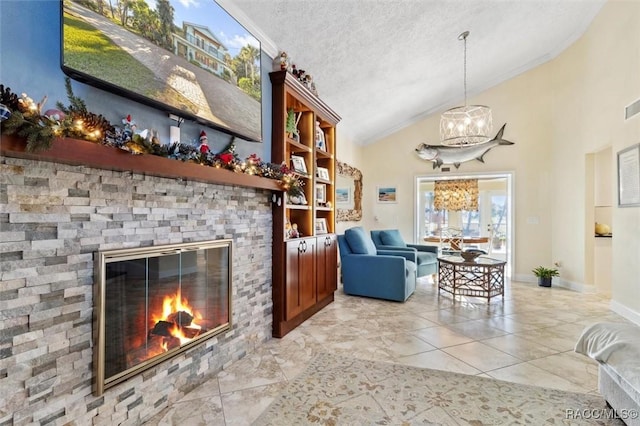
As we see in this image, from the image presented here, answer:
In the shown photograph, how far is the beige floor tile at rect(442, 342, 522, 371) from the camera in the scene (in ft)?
8.11

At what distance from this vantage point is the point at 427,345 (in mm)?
2840

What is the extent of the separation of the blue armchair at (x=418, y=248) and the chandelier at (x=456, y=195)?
2.36m

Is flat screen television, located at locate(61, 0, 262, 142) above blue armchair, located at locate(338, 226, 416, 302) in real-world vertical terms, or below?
above

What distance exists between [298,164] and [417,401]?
241cm

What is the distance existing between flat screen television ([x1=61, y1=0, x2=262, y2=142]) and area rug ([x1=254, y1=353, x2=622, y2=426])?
1.89m

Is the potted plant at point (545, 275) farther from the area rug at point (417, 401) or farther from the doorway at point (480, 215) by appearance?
the area rug at point (417, 401)

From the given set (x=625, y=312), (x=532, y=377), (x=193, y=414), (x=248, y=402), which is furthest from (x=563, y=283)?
(x=193, y=414)

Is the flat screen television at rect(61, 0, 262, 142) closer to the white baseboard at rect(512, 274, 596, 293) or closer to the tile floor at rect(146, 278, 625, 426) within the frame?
the tile floor at rect(146, 278, 625, 426)

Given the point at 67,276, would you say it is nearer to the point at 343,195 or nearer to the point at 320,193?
the point at 320,193


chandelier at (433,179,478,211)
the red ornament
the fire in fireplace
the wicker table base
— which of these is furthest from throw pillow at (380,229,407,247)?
the red ornament

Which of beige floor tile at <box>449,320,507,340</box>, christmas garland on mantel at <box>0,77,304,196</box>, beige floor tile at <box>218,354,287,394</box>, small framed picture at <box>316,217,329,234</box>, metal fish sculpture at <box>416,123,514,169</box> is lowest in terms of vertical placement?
beige floor tile at <box>449,320,507,340</box>

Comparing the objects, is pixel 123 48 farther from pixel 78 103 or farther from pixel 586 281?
pixel 586 281

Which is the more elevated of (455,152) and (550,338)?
(455,152)

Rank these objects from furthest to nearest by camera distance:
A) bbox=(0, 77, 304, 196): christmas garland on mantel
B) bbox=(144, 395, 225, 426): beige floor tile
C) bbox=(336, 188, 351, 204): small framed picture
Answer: bbox=(336, 188, 351, 204): small framed picture, bbox=(144, 395, 225, 426): beige floor tile, bbox=(0, 77, 304, 196): christmas garland on mantel
